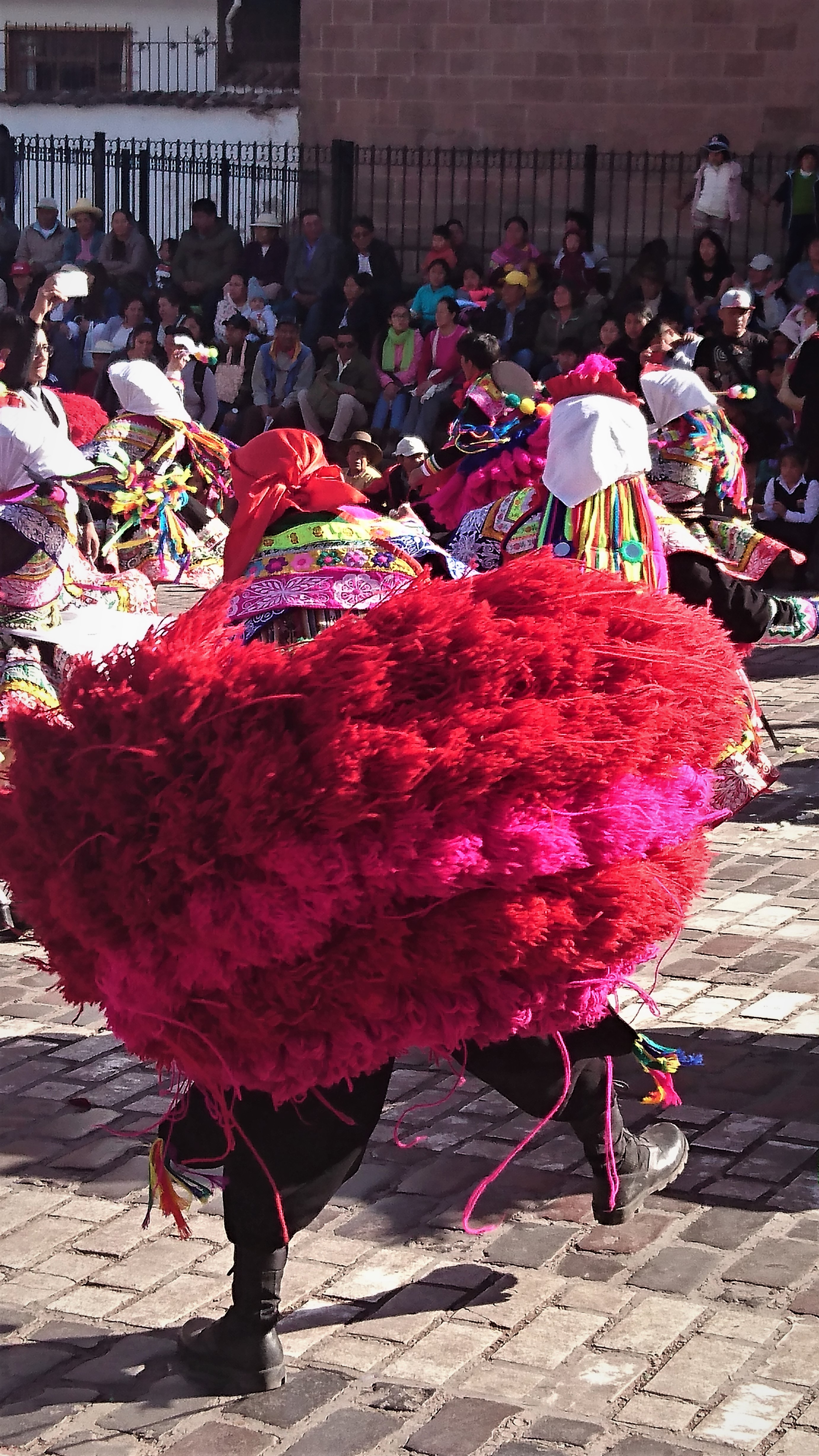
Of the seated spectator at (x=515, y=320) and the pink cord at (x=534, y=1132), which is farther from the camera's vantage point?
the seated spectator at (x=515, y=320)

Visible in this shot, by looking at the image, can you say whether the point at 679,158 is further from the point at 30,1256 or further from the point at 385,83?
the point at 30,1256

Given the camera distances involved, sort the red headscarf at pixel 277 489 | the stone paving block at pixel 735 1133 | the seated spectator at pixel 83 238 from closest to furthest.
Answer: the red headscarf at pixel 277 489 < the stone paving block at pixel 735 1133 < the seated spectator at pixel 83 238

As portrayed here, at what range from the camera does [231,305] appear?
17.4 m

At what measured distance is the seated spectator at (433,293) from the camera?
16.5 meters

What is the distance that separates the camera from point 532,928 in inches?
125

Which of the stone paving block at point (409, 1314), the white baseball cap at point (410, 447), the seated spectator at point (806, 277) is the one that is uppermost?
the seated spectator at point (806, 277)

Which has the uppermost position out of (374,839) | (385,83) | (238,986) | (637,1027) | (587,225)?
(385,83)

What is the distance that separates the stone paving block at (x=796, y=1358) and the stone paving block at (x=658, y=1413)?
0.63 ft

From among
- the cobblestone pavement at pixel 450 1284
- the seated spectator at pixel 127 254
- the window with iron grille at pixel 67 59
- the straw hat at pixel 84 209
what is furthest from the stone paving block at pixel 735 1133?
the window with iron grille at pixel 67 59

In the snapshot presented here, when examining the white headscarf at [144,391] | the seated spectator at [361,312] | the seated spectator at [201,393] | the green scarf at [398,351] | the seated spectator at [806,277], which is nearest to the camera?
the white headscarf at [144,391]

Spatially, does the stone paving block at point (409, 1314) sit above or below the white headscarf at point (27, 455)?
below

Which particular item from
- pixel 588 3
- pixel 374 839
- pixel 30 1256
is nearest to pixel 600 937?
pixel 374 839

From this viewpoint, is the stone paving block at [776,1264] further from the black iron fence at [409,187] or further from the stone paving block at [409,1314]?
the black iron fence at [409,187]

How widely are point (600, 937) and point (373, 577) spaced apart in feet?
3.74
